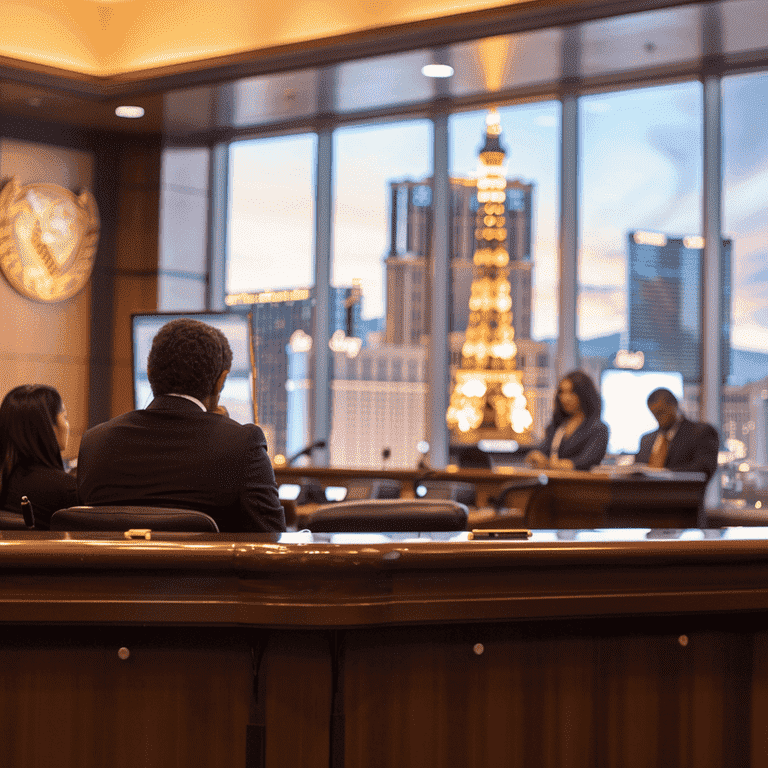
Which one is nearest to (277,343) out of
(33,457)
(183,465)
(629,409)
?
(629,409)

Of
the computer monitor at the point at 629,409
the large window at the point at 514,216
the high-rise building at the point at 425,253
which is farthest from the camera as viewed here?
the high-rise building at the point at 425,253

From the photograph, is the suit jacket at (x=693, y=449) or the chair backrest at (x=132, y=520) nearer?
the chair backrest at (x=132, y=520)

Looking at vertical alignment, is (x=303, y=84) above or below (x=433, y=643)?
above

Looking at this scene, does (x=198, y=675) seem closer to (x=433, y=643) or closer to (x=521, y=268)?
(x=433, y=643)

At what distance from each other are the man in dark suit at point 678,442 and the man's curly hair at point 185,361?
370 centimetres

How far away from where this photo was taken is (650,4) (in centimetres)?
557

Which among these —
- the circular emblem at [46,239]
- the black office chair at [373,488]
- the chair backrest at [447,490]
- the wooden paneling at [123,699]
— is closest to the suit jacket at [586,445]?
the chair backrest at [447,490]

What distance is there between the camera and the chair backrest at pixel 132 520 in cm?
175

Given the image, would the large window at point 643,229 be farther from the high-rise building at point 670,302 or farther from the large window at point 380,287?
the large window at point 380,287

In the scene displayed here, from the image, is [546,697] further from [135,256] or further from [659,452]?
[135,256]

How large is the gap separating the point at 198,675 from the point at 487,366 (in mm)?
6265

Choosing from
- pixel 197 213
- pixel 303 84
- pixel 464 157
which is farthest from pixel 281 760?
pixel 197 213

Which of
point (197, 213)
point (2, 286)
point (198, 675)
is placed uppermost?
point (197, 213)

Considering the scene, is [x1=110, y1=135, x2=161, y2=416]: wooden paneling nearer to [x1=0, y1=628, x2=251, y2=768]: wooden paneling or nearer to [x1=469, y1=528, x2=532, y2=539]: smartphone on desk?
[x1=0, y1=628, x2=251, y2=768]: wooden paneling
